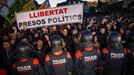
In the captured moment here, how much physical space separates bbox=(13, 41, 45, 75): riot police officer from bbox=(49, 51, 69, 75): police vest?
1.25 feet

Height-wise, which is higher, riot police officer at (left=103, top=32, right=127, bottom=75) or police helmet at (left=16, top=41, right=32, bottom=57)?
police helmet at (left=16, top=41, right=32, bottom=57)

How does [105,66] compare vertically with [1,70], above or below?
below

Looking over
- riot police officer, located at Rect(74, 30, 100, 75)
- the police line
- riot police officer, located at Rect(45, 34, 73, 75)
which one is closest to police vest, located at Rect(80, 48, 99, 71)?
riot police officer, located at Rect(74, 30, 100, 75)

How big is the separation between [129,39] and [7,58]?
373cm

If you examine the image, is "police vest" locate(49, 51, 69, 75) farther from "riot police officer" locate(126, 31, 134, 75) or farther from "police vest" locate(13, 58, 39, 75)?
"riot police officer" locate(126, 31, 134, 75)

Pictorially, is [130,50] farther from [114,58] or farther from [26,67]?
[26,67]

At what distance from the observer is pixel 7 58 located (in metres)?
10.3

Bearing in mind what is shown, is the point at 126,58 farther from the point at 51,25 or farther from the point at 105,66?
the point at 51,25

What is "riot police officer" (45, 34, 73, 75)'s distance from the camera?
8.49 m

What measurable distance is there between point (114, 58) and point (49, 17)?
Result: 4.18 meters

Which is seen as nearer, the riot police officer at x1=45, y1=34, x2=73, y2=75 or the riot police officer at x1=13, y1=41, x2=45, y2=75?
the riot police officer at x1=13, y1=41, x2=45, y2=75

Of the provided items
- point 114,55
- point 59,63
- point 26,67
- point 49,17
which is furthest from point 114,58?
point 49,17

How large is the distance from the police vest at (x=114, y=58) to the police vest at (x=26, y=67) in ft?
6.08

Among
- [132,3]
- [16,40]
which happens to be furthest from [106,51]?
[132,3]
